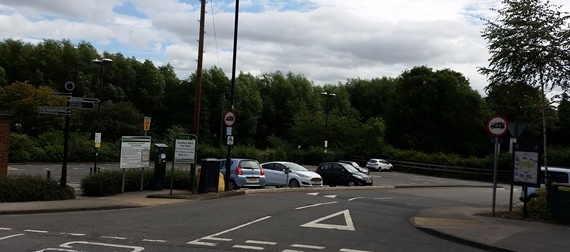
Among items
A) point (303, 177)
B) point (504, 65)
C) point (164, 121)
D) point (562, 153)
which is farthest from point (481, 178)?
point (164, 121)

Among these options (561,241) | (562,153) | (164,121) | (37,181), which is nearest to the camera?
(561,241)

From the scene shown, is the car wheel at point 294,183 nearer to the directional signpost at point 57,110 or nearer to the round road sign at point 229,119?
the round road sign at point 229,119

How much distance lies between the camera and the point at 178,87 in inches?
3221

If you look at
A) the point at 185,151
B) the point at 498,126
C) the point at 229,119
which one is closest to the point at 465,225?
the point at 498,126

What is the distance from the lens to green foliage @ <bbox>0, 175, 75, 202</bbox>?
581 inches

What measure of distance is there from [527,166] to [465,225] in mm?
2786

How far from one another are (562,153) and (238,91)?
48.0 m

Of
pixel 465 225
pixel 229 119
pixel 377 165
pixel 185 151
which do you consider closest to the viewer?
pixel 465 225

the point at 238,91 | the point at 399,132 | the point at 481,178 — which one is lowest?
the point at 481,178

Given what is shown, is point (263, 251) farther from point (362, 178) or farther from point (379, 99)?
point (379, 99)

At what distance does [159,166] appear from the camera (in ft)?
66.0

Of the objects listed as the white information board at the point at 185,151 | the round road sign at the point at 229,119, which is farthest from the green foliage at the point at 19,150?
the round road sign at the point at 229,119

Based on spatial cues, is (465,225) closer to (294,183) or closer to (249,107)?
(294,183)

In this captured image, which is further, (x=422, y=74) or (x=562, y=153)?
(x=422, y=74)
